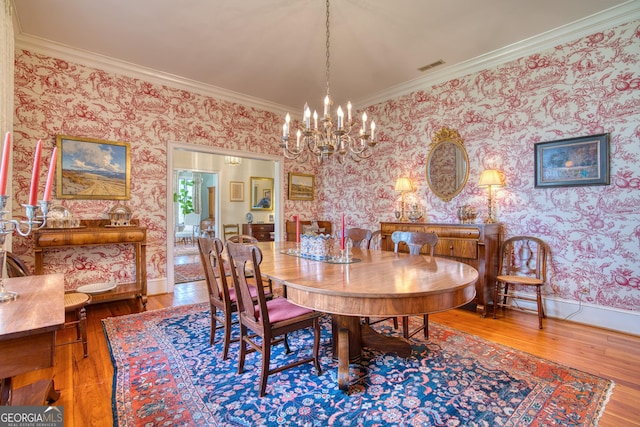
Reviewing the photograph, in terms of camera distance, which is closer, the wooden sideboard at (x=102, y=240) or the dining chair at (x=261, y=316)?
the dining chair at (x=261, y=316)

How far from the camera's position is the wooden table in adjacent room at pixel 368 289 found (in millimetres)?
1371

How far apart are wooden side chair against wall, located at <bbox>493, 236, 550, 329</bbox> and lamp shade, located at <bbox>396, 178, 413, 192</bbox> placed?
139 cm

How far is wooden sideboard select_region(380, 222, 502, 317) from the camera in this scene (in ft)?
10.4

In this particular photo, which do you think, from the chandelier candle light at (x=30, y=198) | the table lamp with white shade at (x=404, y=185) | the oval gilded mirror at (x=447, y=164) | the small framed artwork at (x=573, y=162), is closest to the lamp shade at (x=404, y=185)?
the table lamp with white shade at (x=404, y=185)

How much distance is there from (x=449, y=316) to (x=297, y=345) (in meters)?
1.75

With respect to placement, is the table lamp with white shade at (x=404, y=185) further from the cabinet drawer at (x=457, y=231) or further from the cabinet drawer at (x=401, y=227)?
the cabinet drawer at (x=457, y=231)

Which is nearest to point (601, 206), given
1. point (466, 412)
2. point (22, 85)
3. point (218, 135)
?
point (466, 412)

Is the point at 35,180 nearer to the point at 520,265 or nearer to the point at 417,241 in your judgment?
the point at 417,241

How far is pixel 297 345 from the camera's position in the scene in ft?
8.11

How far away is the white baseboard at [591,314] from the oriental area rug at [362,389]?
122 centimetres

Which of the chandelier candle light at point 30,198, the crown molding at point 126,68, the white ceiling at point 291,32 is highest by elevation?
the white ceiling at point 291,32

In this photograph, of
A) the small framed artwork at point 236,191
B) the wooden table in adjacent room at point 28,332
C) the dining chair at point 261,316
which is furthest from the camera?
the small framed artwork at point 236,191

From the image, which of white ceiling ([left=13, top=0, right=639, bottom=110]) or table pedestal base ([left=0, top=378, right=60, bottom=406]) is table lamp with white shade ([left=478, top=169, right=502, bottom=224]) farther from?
table pedestal base ([left=0, top=378, right=60, bottom=406])

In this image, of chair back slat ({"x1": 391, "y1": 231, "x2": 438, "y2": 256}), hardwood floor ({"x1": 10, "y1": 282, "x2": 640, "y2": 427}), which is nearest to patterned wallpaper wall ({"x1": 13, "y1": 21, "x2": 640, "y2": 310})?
hardwood floor ({"x1": 10, "y1": 282, "x2": 640, "y2": 427})
